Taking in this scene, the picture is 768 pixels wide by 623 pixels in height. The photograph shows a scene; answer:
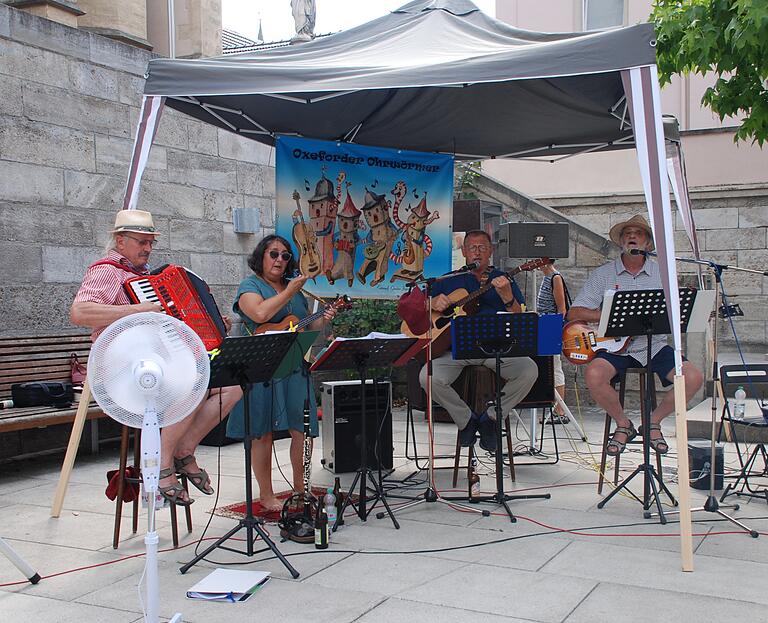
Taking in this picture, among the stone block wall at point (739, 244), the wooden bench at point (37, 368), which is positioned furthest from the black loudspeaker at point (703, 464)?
the stone block wall at point (739, 244)

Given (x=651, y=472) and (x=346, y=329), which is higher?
(x=346, y=329)

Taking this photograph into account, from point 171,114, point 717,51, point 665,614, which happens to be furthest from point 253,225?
point 665,614

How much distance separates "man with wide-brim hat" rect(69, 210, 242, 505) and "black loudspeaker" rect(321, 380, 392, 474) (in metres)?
1.18

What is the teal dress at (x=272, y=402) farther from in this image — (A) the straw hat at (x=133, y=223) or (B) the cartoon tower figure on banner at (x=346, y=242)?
(B) the cartoon tower figure on banner at (x=346, y=242)

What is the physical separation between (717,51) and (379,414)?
4.42 metres

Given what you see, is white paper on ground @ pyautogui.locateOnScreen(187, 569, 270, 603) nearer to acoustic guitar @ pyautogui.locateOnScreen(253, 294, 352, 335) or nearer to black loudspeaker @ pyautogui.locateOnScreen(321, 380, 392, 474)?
acoustic guitar @ pyautogui.locateOnScreen(253, 294, 352, 335)

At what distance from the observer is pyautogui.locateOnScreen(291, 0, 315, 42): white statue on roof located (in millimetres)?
11330

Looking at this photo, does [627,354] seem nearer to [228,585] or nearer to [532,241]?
[532,241]

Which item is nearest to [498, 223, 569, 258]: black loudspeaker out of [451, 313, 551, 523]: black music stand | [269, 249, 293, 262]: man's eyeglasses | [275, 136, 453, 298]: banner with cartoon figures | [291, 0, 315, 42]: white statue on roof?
[275, 136, 453, 298]: banner with cartoon figures

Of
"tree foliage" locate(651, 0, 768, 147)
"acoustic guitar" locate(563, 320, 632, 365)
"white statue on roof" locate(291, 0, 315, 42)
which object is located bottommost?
"acoustic guitar" locate(563, 320, 632, 365)

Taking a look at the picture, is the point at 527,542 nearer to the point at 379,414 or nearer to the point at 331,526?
the point at 331,526

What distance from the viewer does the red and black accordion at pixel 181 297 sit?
508 cm

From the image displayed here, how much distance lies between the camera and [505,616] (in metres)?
3.89

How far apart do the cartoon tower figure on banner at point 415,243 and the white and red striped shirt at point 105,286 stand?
2.51 meters
